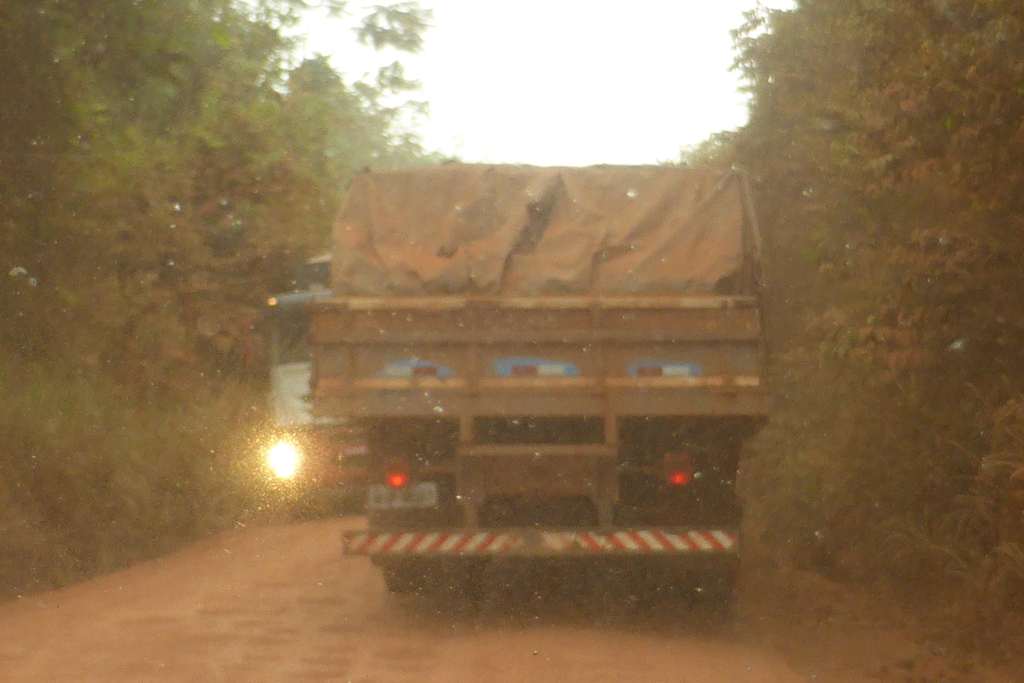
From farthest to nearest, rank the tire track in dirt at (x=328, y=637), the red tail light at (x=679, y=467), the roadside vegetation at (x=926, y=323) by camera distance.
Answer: the red tail light at (x=679, y=467) → the roadside vegetation at (x=926, y=323) → the tire track in dirt at (x=328, y=637)

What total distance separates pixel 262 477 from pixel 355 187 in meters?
6.95

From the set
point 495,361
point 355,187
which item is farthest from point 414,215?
point 495,361

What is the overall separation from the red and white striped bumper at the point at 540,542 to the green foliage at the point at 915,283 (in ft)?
4.99

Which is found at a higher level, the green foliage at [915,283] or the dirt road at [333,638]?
the green foliage at [915,283]

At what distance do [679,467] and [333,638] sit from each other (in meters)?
2.58

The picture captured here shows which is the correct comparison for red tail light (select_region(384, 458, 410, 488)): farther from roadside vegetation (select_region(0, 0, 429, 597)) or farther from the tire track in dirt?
roadside vegetation (select_region(0, 0, 429, 597))

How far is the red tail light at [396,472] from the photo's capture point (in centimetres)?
941

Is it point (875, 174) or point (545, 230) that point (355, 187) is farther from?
point (875, 174)

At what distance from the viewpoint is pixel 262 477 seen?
16.5 metres

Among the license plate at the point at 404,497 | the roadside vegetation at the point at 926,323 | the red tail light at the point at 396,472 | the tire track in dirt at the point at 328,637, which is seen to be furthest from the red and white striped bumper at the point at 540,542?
the roadside vegetation at the point at 926,323

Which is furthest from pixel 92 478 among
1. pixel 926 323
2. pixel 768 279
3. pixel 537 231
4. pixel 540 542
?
pixel 768 279

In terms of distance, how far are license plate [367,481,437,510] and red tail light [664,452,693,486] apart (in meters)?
1.62

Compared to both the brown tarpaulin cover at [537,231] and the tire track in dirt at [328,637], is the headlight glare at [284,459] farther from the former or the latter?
the brown tarpaulin cover at [537,231]

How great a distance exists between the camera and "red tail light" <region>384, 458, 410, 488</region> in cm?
941
